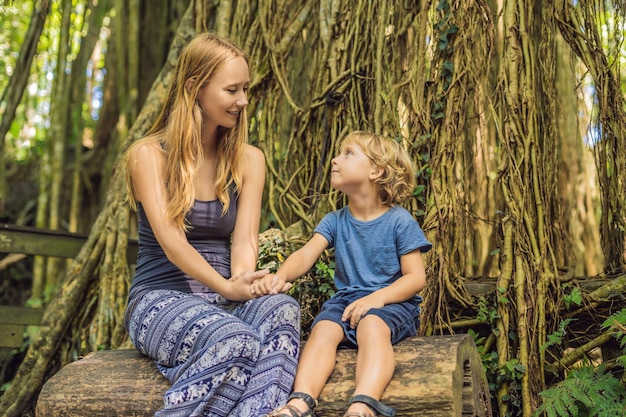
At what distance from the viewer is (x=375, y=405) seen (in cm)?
212

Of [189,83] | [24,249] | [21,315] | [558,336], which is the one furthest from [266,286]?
[21,315]

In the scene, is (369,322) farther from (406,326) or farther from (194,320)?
(194,320)

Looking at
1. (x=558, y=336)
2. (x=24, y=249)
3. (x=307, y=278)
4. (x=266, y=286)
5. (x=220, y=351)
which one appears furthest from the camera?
(x=24, y=249)

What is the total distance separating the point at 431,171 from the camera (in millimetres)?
3361

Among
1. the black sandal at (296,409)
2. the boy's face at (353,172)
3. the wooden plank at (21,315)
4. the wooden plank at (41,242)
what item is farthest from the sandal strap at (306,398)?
→ the wooden plank at (21,315)

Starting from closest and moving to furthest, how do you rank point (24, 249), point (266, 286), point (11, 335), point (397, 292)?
point (266, 286), point (397, 292), point (24, 249), point (11, 335)

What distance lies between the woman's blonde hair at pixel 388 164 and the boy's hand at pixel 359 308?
18.2 inches

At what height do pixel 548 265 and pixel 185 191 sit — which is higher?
pixel 185 191

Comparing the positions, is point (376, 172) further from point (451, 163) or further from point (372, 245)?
point (451, 163)

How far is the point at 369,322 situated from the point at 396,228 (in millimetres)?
467

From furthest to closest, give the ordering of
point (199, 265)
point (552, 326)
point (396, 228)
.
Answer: point (552, 326), point (396, 228), point (199, 265)

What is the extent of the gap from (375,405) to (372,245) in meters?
0.76

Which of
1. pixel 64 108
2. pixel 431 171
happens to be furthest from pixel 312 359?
pixel 64 108

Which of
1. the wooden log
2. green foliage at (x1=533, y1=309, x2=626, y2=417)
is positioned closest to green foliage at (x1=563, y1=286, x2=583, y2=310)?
green foliage at (x1=533, y1=309, x2=626, y2=417)
